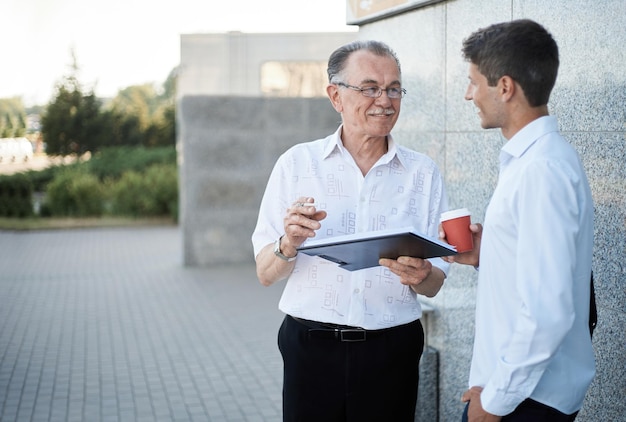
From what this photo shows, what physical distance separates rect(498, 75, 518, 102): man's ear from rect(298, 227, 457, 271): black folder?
44 centimetres

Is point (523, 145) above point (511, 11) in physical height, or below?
below

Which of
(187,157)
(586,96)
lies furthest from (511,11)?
(187,157)

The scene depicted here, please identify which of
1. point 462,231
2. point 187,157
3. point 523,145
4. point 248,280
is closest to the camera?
point 523,145

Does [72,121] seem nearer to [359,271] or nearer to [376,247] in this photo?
[359,271]

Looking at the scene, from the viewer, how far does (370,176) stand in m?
2.99

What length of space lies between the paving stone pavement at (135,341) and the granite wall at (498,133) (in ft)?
6.15

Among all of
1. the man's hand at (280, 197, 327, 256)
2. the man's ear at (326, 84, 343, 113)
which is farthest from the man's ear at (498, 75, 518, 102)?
the man's ear at (326, 84, 343, 113)

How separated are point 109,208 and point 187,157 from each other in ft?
26.7

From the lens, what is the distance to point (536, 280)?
2025 millimetres

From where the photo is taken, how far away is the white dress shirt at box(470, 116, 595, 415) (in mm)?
2018

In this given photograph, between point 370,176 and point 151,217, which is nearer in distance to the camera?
point 370,176

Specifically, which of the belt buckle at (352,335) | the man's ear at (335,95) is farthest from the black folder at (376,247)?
the man's ear at (335,95)

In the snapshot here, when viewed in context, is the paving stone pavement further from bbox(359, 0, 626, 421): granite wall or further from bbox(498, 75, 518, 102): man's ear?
bbox(498, 75, 518, 102): man's ear

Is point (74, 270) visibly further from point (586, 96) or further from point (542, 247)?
point (542, 247)
